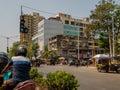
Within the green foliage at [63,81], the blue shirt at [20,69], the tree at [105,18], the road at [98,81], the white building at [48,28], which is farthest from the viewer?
the white building at [48,28]

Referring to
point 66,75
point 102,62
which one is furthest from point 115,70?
point 66,75

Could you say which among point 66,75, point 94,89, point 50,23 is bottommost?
point 94,89

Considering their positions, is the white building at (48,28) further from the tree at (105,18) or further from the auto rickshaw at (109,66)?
the auto rickshaw at (109,66)

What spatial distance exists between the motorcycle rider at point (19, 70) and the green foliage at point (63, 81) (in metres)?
4.42

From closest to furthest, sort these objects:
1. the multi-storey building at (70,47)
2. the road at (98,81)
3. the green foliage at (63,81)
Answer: the green foliage at (63,81)
the road at (98,81)
the multi-storey building at (70,47)

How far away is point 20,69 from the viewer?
6.81m

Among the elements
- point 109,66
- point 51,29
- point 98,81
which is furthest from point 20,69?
point 51,29

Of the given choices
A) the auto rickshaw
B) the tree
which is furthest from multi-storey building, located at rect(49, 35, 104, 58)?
the auto rickshaw

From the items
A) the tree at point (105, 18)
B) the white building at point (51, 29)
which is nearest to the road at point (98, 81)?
the tree at point (105, 18)

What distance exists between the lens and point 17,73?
6.77m

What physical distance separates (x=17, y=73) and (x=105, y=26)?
188ft

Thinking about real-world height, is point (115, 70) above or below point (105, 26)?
below

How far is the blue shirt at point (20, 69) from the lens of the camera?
6.73 metres

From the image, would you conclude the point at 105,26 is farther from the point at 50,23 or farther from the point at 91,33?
the point at 50,23
